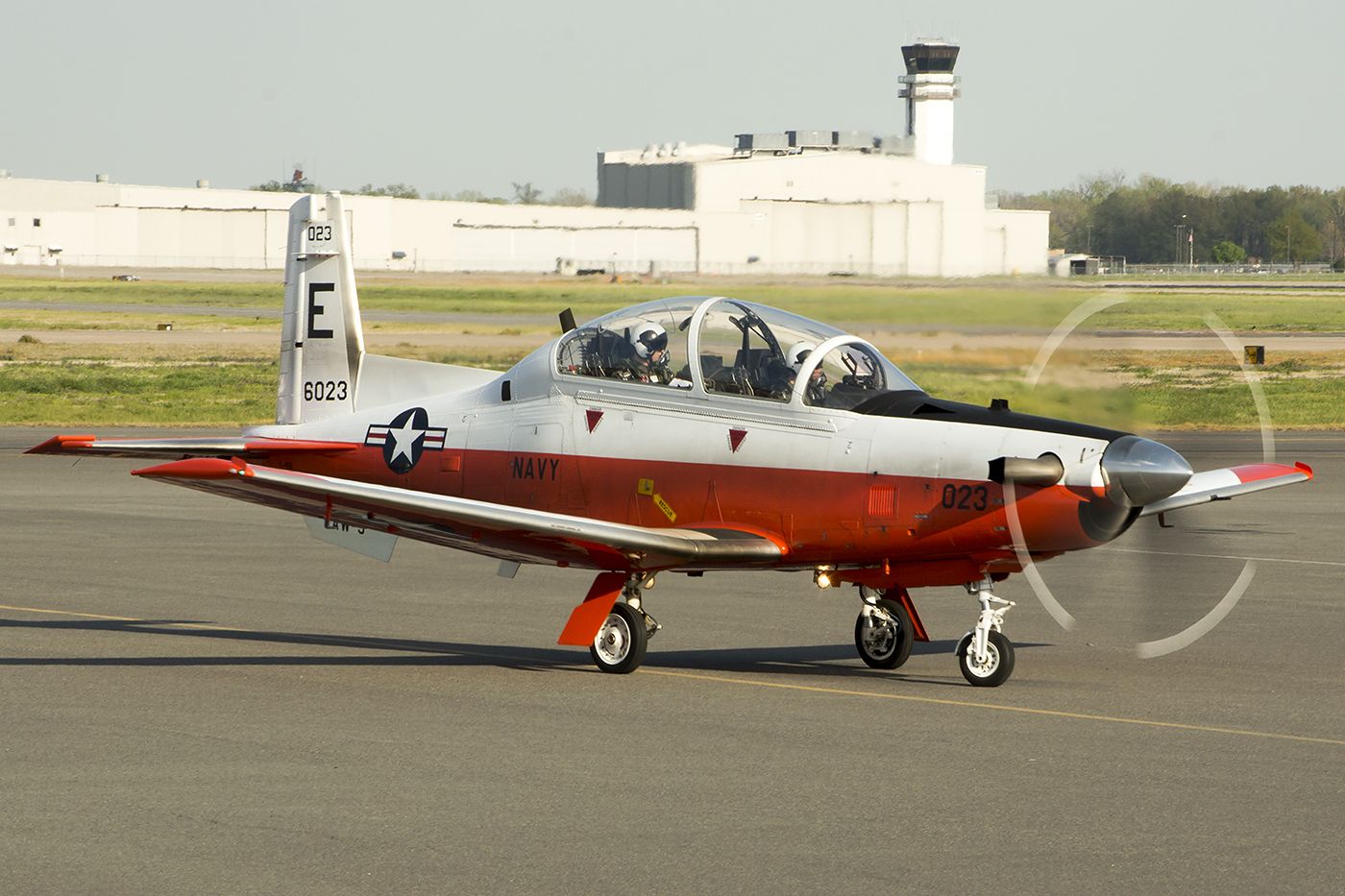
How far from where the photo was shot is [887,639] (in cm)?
1173

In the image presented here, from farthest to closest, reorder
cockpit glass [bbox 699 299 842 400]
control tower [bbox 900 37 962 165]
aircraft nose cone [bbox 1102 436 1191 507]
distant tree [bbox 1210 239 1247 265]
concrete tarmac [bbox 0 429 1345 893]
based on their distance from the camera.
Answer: distant tree [bbox 1210 239 1247 265] < control tower [bbox 900 37 962 165] < cockpit glass [bbox 699 299 842 400] < aircraft nose cone [bbox 1102 436 1191 507] < concrete tarmac [bbox 0 429 1345 893]

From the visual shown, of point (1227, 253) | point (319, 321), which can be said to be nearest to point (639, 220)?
point (1227, 253)

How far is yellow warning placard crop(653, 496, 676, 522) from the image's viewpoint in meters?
11.6

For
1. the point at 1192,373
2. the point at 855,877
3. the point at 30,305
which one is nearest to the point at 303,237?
the point at 855,877

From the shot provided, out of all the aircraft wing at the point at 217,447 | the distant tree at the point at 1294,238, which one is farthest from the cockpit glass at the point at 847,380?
the distant tree at the point at 1294,238

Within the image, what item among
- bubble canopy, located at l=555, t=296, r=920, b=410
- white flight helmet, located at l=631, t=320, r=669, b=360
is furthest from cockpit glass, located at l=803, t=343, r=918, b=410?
white flight helmet, located at l=631, t=320, r=669, b=360

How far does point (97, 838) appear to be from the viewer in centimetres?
737

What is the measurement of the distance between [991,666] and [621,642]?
2364 mm

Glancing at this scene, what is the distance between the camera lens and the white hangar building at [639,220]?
108750mm

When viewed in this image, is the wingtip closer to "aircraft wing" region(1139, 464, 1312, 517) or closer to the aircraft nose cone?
the aircraft nose cone

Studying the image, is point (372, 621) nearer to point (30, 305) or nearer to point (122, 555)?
point (122, 555)

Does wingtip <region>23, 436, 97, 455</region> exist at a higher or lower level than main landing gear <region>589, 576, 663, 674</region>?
higher

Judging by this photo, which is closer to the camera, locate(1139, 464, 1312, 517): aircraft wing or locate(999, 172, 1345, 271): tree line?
locate(1139, 464, 1312, 517): aircraft wing

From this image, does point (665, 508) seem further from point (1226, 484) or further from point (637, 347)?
point (1226, 484)
